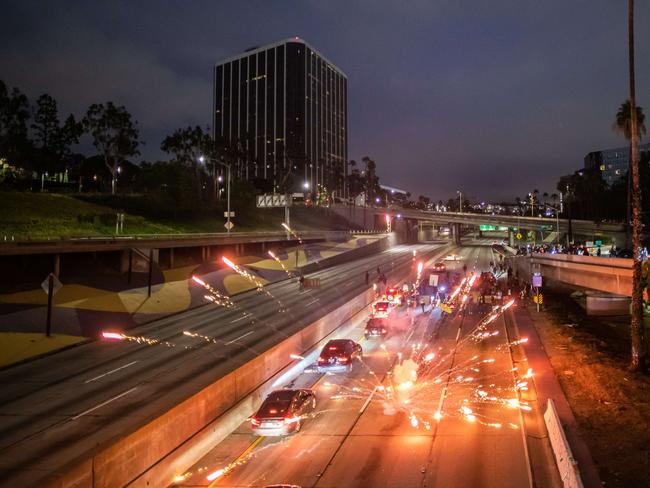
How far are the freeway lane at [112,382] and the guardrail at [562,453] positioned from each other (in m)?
11.3

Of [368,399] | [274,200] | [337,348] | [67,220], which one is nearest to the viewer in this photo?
[368,399]

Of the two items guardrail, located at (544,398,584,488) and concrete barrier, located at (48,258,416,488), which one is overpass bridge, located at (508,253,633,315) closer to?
guardrail, located at (544,398,584,488)

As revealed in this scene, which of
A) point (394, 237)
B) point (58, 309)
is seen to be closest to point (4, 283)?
point (58, 309)

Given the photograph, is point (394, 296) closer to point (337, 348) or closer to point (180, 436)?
point (337, 348)

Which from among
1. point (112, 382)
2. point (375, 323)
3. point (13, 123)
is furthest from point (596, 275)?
point (13, 123)

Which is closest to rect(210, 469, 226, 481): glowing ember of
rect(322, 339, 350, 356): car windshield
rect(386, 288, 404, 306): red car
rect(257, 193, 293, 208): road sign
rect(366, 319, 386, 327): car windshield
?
rect(322, 339, 350, 356): car windshield

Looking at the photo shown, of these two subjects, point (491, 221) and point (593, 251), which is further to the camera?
point (491, 221)

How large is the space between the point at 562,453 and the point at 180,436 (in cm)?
1101

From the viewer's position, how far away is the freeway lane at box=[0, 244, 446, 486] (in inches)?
619

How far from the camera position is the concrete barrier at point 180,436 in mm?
11713

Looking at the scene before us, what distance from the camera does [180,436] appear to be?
600 inches

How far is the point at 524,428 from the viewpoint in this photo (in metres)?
17.5

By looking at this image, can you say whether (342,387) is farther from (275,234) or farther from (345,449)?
(275,234)

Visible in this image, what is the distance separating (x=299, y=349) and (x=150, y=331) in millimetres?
12582
